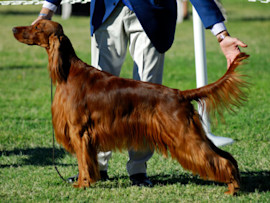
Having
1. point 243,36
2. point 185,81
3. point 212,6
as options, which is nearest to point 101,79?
point 212,6

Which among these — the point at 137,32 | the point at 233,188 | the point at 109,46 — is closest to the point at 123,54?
the point at 109,46

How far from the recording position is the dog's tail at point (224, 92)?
11.9 ft

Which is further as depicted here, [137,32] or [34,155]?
[34,155]

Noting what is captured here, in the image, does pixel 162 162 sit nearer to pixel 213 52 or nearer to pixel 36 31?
pixel 36 31

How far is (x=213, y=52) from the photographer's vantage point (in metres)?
13.8

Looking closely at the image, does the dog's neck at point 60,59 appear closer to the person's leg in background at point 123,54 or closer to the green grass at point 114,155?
the person's leg in background at point 123,54

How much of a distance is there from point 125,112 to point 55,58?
2.33 ft

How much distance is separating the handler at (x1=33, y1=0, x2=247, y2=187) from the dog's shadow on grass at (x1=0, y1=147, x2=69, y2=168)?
827mm

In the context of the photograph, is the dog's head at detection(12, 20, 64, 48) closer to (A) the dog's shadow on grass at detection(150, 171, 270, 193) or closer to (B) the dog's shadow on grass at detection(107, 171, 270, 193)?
(B) the dog's shadow on grass at detection(107, 171, 270, 193)

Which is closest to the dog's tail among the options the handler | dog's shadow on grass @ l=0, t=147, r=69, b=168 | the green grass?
the green grass

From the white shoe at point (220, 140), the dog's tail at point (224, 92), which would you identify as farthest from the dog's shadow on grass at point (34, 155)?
the dog's tail at point (224, 92)

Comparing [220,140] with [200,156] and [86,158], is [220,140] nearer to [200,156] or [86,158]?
[200,156]

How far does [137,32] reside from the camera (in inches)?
163

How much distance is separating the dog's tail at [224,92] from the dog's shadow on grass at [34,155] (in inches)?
78.5
